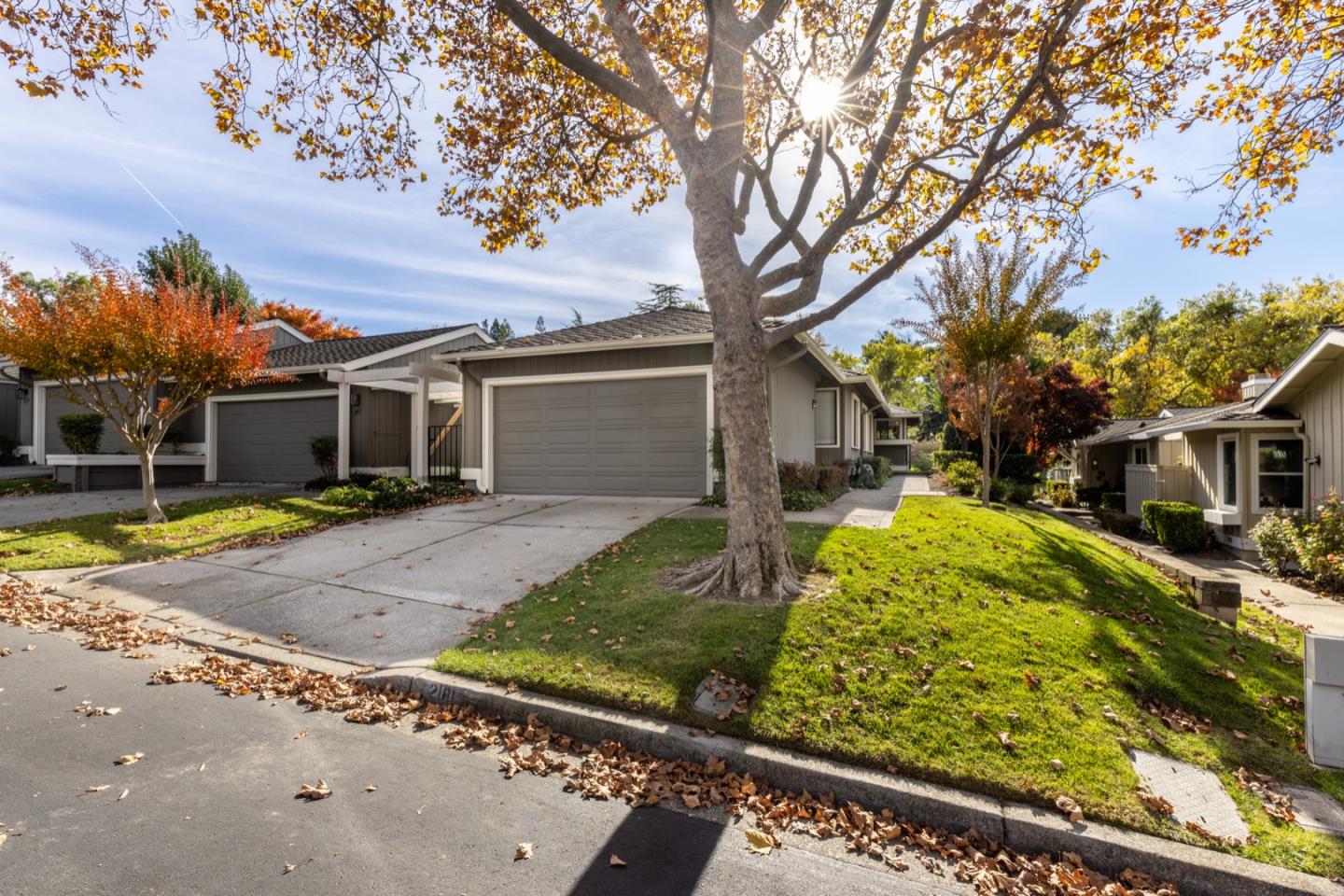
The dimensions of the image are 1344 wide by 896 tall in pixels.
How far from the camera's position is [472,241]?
8.63 metres

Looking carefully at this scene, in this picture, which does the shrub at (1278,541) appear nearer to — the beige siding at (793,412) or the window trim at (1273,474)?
the window trim at (1273,474)

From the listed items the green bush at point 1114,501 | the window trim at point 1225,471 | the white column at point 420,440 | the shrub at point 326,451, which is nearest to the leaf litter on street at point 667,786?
the white column at point 420,440

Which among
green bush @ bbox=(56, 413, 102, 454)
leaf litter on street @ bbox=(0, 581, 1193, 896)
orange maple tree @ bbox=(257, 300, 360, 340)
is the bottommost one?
leaf litter on street @ bbox=(0, 581, 1193, 896)

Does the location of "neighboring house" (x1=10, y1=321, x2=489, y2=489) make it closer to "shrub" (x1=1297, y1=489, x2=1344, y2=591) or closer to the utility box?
the utility box

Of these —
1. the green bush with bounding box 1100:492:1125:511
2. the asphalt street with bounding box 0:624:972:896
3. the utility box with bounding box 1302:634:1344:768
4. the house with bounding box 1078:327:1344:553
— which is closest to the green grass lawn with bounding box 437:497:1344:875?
the utility box with bounding box 1302:634:1344:768

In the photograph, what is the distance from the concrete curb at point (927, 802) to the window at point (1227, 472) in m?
12.9

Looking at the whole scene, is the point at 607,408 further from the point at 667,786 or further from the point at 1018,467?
the point at 1018,467

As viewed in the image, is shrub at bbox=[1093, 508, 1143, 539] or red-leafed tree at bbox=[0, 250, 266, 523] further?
shrub at bbox=[1093, 508, 1143, 539]

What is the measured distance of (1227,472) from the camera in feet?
40.3

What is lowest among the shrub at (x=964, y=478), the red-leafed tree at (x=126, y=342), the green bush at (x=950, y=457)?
the shrub at (x=964, y=478)

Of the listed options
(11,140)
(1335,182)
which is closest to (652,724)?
(1335,182)

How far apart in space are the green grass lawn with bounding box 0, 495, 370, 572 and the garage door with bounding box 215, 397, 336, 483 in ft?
12.2

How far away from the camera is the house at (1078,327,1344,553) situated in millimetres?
9750

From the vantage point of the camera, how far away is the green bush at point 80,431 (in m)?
15.6
